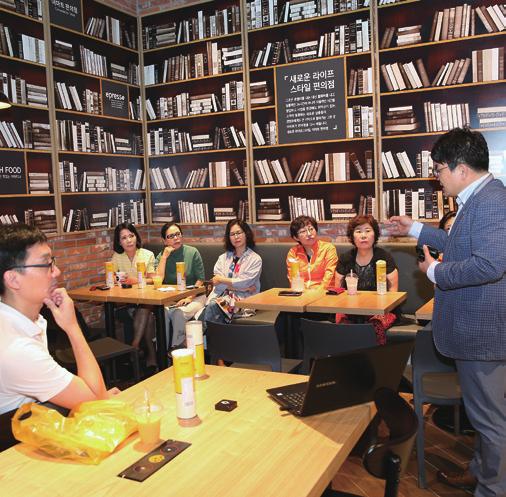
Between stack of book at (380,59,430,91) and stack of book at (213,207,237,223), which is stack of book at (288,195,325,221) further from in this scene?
stack of book at (380,59,430,91)

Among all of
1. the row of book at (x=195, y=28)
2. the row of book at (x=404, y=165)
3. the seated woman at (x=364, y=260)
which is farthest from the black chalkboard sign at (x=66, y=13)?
the seated woman at (x=364, y=260)

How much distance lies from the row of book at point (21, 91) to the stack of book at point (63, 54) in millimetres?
344

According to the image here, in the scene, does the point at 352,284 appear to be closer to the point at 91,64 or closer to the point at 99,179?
the point at 99,179

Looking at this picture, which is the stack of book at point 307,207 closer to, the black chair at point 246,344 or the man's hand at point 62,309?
the black chair at point 246,344

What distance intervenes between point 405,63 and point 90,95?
314 centimetres

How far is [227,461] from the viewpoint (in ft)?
4.49

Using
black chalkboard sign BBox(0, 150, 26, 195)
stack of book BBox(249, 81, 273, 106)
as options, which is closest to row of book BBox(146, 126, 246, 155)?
stack of book BBox(249, 81, 273, 106)

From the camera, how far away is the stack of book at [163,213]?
20.5ft

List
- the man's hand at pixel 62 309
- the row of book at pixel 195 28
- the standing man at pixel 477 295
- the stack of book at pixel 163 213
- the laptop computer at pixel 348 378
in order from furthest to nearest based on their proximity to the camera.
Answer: the stack of book at pixel 163 213 → the row of book at pixel 195 28 → the standing man at pixel 477 295 → the man's hand at pixel 62 309 → the laptop computer at pixel 348 378

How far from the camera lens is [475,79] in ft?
15.4

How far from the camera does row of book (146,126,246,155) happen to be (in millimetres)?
5762

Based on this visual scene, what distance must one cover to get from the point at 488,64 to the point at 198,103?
2.91 meters

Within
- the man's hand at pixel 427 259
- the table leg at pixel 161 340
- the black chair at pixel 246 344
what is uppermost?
the man's hand at pixel 427 259

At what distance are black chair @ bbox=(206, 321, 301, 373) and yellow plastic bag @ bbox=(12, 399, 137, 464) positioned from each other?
50.0 inches
